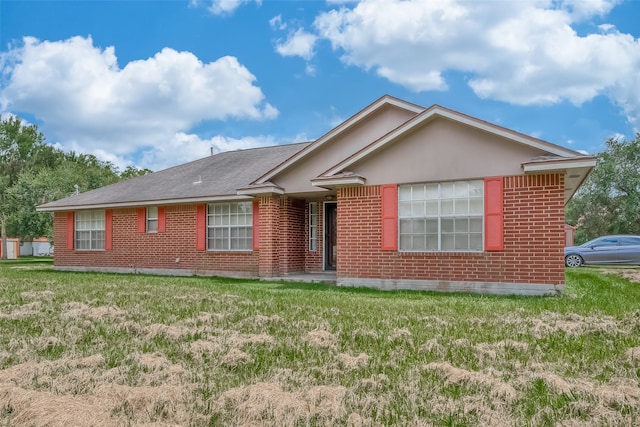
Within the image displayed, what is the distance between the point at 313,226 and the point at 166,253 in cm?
534

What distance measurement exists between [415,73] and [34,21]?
19.2 meters

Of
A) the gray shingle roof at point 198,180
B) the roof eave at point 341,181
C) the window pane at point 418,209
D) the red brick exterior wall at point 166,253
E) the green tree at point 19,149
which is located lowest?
the red brick exterior wall at point 166,253

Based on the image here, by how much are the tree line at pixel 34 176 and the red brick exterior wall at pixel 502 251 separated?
1811cm

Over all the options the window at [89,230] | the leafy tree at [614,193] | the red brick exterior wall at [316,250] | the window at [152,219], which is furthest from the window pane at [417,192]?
the leafy tree at [614,193]

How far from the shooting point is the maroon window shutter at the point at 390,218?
36.0 ft

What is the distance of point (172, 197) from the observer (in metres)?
15.5

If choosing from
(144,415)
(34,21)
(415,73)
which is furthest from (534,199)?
(34,21)

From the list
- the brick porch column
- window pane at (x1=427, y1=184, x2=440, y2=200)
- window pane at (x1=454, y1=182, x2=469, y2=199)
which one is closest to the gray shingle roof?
the brick porch column

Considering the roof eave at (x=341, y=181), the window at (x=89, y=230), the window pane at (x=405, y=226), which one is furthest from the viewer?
the window at (x=89, y=230)

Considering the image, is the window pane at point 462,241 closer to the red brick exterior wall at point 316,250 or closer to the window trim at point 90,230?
the red brick exterior wall at point 316,250

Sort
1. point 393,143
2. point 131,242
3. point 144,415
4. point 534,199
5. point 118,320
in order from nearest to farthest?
point 144,415 < point 118,320 < point 534,199 < point 393,143 < point 131,242

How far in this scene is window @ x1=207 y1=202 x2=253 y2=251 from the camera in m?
14.8

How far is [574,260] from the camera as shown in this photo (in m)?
19.7

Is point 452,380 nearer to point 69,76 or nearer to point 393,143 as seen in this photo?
point 393,143
